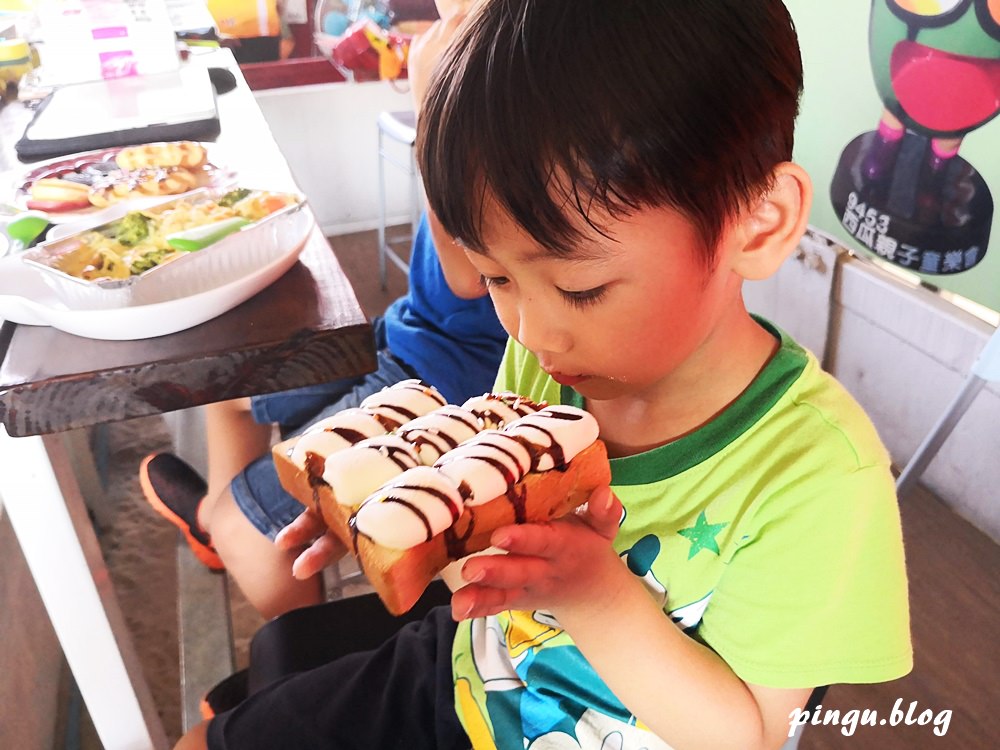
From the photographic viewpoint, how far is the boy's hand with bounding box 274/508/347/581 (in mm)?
811

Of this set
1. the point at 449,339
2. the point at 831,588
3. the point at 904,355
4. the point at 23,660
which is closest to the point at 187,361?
the point at 831,588

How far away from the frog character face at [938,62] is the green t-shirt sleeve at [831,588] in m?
1.48

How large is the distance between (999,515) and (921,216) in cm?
79

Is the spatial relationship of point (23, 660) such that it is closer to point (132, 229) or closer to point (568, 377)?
point (132, 229)

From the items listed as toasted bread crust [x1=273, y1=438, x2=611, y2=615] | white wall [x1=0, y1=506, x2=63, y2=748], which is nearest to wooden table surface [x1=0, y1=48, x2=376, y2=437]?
toasted bread crust [x1=273, y1=438, x2=611, y2=615]

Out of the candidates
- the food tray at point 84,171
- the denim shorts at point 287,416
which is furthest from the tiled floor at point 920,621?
the food tray at point 84,171

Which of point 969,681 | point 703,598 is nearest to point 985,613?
point 969,681

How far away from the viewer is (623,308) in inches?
27.7

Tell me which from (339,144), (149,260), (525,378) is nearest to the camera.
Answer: (149,260)

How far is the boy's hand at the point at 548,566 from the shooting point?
25.0 inches

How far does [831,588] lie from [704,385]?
0.76ft

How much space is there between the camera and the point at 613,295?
0.69 metres

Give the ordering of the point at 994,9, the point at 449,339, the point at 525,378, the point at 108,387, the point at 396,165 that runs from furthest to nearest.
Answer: the point at 396,165
the point at 994,9
the point at 449,339
the point at 525,378
the point at 108,387

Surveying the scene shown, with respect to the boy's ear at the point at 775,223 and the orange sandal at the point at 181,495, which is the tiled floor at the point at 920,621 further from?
the boy's ear at the point at 775,223
